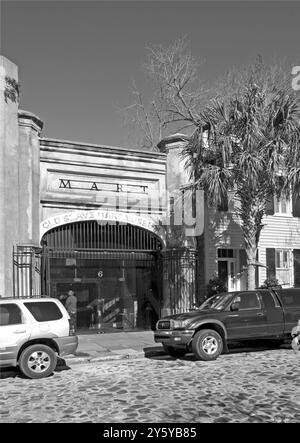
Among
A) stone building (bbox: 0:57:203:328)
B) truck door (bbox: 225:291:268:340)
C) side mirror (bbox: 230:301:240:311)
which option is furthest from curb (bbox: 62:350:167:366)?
stone building (bbox: 0:57:203:328)

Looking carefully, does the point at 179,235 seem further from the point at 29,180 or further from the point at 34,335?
the point at 34,335

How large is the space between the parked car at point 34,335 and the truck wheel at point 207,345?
2.79 meters

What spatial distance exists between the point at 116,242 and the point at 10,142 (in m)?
4.85

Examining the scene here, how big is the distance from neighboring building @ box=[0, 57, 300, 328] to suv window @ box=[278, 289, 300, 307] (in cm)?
428

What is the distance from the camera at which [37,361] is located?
1032 centimetres

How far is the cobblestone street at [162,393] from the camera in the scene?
6.95m

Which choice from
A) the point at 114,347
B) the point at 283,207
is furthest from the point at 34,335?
the point at 283,207

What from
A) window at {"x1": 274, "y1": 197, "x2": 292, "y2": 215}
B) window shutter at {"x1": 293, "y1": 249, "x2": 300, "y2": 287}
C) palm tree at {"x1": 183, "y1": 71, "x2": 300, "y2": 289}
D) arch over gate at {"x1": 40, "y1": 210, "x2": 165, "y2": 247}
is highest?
palm tree at {"x1": 183, "y1": 71, "x2": 300, "y2": 289}

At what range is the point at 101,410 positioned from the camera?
722 cm

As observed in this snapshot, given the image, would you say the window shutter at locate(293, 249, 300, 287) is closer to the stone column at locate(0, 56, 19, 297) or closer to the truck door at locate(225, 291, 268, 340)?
the truck door at locate(225, 291, 268, 340)

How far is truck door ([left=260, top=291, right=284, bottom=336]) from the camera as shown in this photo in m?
12.8

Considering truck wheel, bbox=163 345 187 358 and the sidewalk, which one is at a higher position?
truck wheel, bbox=163 345 187 358

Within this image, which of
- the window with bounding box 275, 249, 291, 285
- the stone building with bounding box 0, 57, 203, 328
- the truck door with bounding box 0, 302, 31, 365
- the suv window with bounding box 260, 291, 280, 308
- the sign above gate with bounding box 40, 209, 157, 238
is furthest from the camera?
the window with bounding box 275, 249, 291, 285
